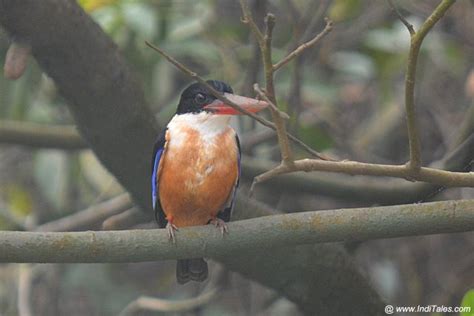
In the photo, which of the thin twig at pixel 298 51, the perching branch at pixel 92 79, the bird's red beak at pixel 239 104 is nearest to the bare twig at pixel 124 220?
the perching branch at pixel 92 79

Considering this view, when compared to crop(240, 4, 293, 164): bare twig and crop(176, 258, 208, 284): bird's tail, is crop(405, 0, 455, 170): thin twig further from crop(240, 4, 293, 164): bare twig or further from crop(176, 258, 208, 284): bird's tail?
crop(176, 258, 208, 284): bird's tail

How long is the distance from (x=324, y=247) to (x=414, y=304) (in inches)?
60.1

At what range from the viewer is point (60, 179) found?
15.9 feet

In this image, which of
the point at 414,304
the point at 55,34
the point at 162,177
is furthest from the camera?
the point at 414,304

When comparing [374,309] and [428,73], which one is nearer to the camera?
[374,309]

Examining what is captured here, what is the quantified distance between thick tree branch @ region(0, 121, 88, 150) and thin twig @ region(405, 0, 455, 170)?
1.90 metres

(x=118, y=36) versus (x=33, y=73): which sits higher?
(x=118, y=36)

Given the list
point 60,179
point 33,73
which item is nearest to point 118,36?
point 33,73

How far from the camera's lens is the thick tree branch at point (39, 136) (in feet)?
12.8

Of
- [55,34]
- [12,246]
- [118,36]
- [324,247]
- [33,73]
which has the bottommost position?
[12,246]

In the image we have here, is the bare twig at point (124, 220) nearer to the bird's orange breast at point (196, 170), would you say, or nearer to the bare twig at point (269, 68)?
the bird's orange breast at point (196, 170)

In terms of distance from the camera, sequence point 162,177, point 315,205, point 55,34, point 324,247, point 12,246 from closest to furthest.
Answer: point 12,246, point 55,34, point 162,177, point 324,247, point 315,205

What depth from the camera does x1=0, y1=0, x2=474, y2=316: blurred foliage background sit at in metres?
4.55

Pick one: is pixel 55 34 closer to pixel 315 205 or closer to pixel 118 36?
pixel 118 36
